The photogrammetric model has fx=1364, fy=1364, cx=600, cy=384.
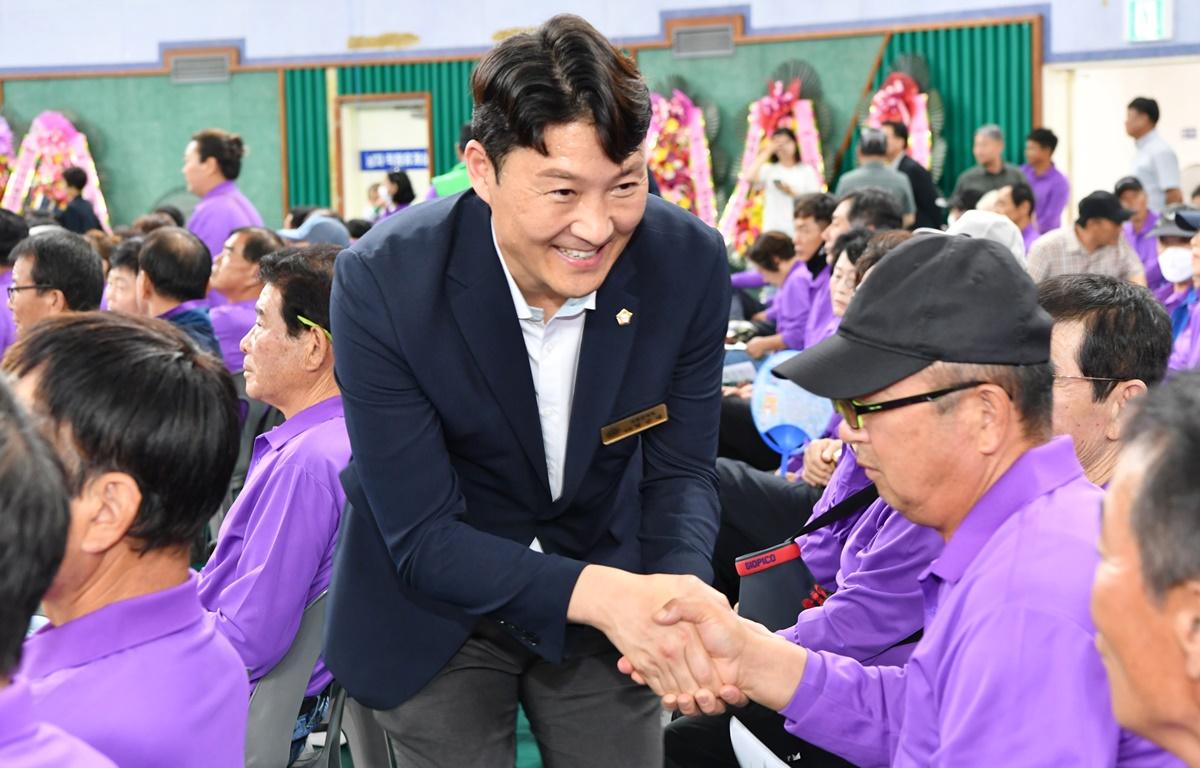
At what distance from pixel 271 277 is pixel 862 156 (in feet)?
20.2

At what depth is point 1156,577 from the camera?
1062 mm

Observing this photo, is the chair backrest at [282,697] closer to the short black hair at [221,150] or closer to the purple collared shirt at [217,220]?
the purple collared shirt at [217,220]

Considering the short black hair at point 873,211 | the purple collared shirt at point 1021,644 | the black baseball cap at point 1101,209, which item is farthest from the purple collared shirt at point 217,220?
the purple collared shirt at point 1021,644

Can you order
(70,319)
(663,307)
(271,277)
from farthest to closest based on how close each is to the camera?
(271,277), (663,307), (70,319)

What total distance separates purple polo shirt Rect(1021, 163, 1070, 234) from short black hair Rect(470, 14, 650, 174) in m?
8.97

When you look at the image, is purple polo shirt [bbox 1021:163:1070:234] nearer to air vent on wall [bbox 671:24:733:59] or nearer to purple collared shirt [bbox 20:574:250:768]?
air vent on wall [bbox 671:24:733:59]

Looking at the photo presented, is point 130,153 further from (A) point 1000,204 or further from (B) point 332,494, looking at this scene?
(B) point 332,494

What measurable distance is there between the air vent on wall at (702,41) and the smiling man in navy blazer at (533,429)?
35.2 ft

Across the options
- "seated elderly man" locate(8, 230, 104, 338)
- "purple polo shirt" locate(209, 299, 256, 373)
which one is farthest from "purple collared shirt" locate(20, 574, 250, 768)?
"purple polo shirt" locate(209, 299, 256, 373)

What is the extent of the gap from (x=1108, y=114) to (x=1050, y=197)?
198cm

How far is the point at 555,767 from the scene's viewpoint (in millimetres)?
1921

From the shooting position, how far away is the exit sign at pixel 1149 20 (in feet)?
34.3

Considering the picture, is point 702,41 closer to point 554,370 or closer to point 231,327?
point 231,327

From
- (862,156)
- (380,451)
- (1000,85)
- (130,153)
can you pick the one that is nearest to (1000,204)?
(862,156)
